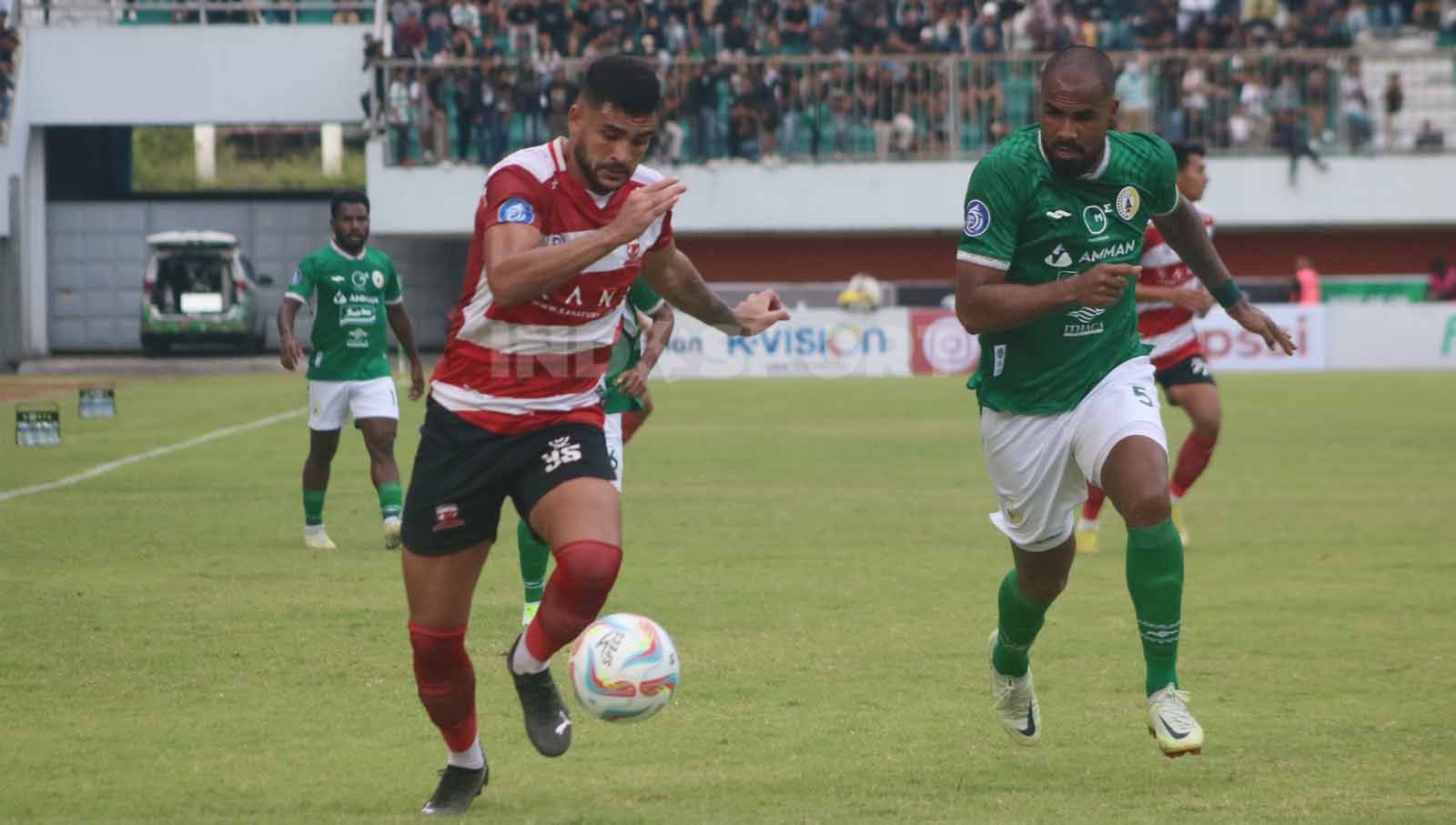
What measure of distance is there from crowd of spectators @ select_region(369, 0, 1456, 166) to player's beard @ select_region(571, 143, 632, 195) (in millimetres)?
34221

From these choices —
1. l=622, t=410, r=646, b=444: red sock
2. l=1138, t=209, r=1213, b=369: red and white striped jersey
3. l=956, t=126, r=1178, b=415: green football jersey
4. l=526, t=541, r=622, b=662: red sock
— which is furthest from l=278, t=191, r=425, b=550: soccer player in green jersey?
l=526, t=541, r=622, b=662: red sock

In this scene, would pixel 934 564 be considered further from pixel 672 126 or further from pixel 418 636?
pixel 672 126

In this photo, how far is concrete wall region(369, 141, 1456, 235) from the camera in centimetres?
4091

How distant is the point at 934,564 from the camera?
1256 cm

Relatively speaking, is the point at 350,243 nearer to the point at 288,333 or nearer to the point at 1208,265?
the point at 288,333

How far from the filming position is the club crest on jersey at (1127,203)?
7.21 meters

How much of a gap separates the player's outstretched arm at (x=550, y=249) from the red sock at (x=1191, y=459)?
749cm

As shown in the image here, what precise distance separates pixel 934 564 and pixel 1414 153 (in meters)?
31.5

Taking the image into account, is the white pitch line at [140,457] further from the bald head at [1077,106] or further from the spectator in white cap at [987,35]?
the spectator in white cap at [987,35]

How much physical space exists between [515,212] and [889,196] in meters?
35.7

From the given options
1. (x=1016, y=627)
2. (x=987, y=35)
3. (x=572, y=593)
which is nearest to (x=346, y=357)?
(x=1016, y=627)

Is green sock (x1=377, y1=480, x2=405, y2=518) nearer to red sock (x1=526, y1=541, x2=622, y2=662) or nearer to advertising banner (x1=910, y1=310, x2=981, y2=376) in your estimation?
red sock (x1=526, y1=541, x2=622, y2=662)

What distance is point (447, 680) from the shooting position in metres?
6.38

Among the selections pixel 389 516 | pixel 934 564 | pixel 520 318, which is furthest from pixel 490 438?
pixel 389 516
